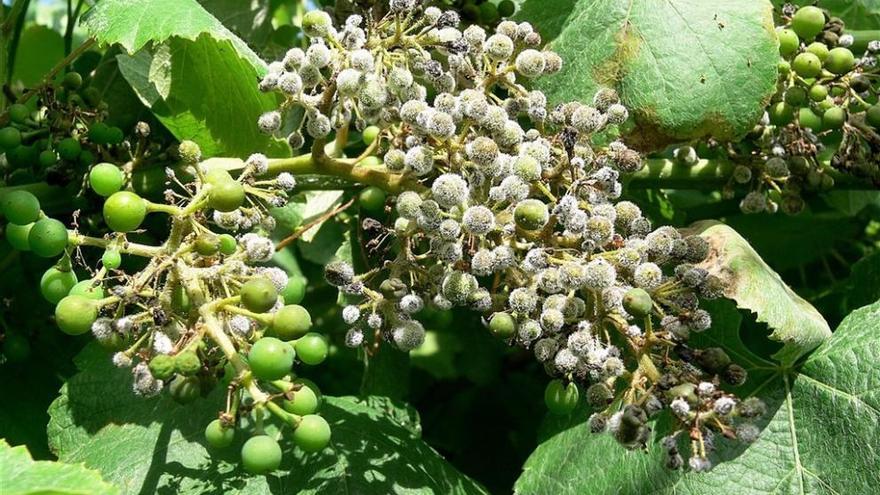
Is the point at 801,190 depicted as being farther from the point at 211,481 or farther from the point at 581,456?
the point at 211,481

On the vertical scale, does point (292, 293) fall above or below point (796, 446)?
above

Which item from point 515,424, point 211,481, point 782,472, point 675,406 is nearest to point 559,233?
point 675,406

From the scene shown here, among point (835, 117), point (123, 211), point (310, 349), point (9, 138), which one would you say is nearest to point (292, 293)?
point (310, 349)

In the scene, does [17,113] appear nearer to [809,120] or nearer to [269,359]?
[269,359]

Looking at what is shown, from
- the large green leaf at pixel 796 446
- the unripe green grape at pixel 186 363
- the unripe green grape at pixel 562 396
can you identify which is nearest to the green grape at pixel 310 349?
the unripe green grape at pixel 186 363

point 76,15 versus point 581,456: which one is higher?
point 76,15
